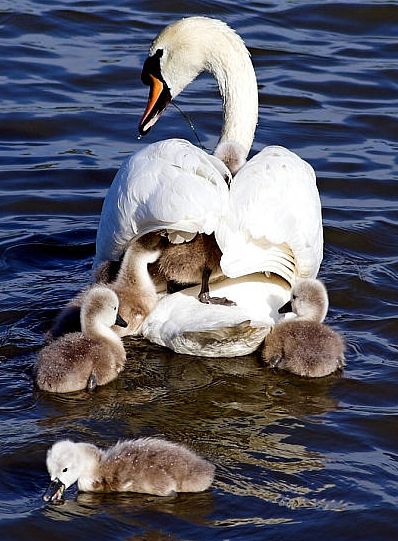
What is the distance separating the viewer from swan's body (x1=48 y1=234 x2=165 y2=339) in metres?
7.16

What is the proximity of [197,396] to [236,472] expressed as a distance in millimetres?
952

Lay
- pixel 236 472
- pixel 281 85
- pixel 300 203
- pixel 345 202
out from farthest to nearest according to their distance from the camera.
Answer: pixel 281 85, pixel 345 202, pixel 300 203, pixel 236 472

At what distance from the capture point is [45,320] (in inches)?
301

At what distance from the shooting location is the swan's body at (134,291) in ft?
23.5

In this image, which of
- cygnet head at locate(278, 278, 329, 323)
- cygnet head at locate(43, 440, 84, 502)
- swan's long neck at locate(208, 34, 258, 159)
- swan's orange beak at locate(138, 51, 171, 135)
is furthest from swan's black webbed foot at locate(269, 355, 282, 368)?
swan's orange beak at locate(138, 51, 171, 135)

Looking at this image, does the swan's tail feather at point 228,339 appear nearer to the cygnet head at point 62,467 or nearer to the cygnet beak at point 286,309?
the cygnet beak at point 286,309

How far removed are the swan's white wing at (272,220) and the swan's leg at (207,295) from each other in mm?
222

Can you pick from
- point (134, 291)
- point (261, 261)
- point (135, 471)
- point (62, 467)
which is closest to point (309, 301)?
point (261, 261)

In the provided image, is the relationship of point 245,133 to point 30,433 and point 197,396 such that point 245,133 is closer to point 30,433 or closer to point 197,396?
point 197,396

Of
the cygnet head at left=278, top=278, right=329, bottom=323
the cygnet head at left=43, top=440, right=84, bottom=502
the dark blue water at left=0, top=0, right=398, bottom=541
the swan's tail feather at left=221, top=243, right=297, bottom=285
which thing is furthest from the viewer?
the cygnet head at left=278, top=278, right=329, bottom=323

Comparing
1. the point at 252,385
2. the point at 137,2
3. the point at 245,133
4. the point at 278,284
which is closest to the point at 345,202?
the point at 245,133

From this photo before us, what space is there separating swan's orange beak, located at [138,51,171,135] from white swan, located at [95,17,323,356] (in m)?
1.76

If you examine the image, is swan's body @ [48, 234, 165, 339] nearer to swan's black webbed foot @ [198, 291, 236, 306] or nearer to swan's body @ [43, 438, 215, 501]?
swan's black webbed foot @ [198, 291, 236, 306]

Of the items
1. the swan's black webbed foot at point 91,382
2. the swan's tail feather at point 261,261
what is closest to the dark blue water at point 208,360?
the swan's black webbed foot at point 91,382
